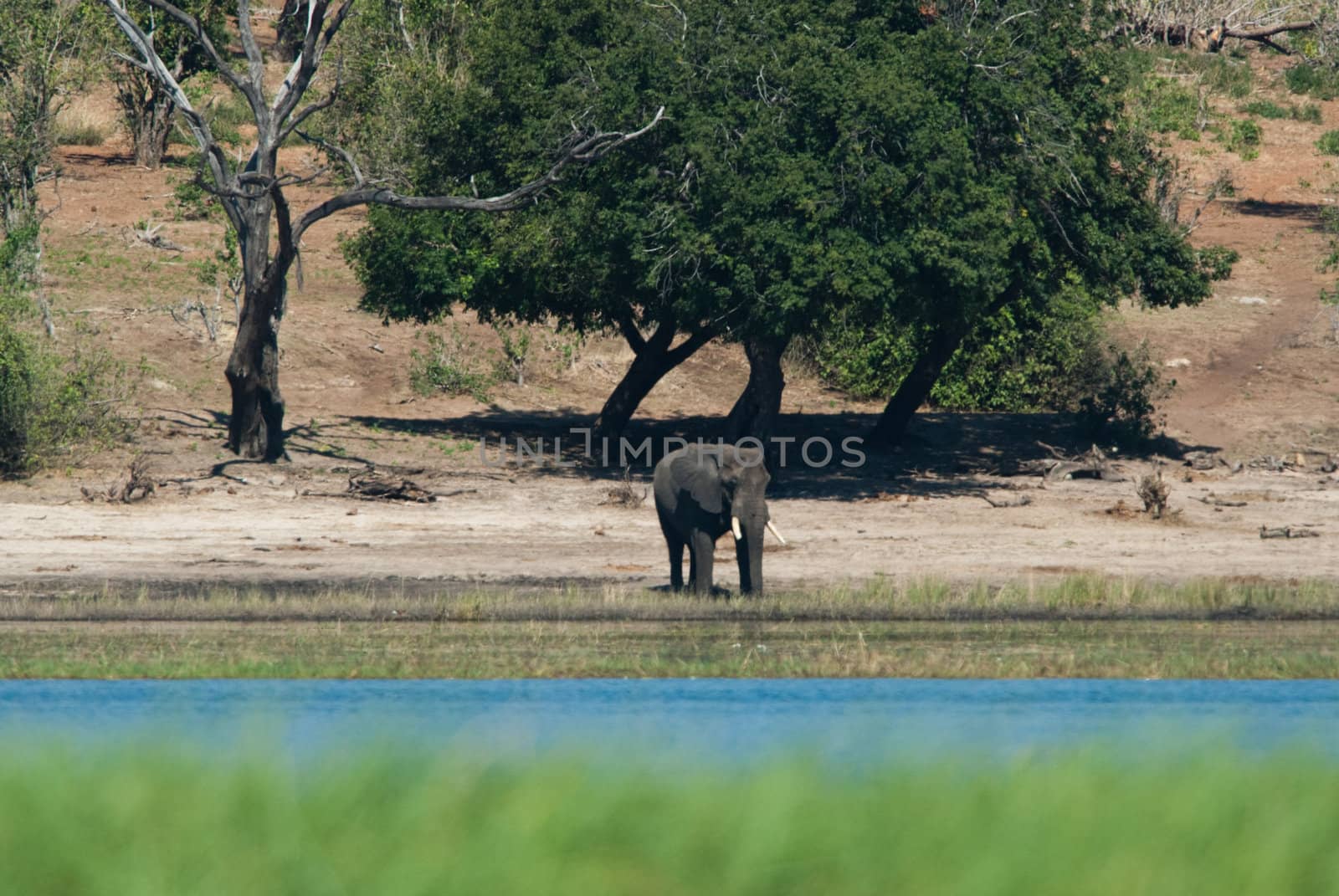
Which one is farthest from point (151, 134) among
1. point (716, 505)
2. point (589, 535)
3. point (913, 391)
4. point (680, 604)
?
point (680, 604)

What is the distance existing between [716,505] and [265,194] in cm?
1131

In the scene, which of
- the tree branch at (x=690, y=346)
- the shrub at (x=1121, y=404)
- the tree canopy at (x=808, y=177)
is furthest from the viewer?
the shrub at (x=1121, y=404)

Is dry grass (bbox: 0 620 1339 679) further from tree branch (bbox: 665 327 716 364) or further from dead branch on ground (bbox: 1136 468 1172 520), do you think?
tree branch (bbox: 665 327 716 364)

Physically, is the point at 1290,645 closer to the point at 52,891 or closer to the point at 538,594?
the point at 538,594

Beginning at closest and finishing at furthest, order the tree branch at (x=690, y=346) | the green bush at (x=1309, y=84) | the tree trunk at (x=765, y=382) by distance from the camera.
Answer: the tree trunk at (x=765, y=382), the tree branch at (x=690, y=346), the green bush at (x=1309, y=84)

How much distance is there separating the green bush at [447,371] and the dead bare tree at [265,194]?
6.29 m

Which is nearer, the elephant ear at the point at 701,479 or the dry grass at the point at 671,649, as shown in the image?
the dry grass at the point at 671,649

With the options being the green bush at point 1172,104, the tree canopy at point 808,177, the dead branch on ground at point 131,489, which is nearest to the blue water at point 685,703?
the dead branch on ground at point 131,489

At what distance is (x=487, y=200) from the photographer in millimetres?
26500

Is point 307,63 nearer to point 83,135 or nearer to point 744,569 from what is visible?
point 744,569

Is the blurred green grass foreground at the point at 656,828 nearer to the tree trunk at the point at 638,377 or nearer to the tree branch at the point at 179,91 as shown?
the tree branch at the point at 179,91

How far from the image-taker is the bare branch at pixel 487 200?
26.1 meters

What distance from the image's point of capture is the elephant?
1816cm

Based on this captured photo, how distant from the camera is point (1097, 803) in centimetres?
594
